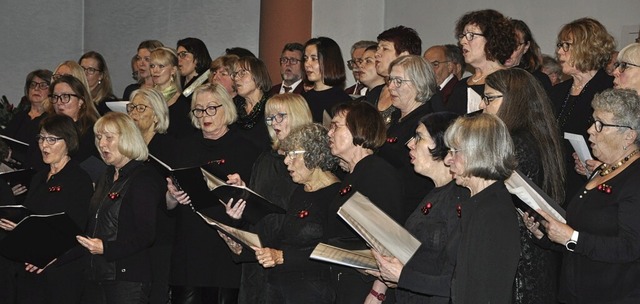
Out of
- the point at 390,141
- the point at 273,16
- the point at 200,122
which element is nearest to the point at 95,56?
the point at 273,16

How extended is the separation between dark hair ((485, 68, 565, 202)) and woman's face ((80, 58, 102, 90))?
493cm

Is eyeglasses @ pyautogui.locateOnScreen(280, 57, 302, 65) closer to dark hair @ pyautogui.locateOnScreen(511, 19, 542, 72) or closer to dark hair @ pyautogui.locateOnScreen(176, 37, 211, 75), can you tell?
dark hair @ pyautogui.locateOnScreen(176, 37, 211, 75)

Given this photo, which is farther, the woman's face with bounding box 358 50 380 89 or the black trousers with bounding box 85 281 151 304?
the woman's face with bounding box 358 50 380 89

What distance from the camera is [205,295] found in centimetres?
608

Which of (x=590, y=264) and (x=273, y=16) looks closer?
(x=590, y=264)

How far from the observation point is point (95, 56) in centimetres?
884

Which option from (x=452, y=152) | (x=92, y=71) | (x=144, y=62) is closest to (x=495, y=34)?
(x=452, y=152)

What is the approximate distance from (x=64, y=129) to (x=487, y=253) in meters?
3.54

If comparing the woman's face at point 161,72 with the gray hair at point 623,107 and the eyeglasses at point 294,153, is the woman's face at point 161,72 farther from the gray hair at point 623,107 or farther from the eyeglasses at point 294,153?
the gray hair at point 623,107

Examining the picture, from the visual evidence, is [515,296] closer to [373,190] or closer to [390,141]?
[373,190]

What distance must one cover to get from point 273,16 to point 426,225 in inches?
227

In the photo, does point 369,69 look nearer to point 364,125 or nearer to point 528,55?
point 528,55

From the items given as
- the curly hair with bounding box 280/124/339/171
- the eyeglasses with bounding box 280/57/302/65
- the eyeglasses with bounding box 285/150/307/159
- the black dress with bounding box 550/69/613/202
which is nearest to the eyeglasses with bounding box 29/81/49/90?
the eyeglasses with bounding box 280/57/302/65

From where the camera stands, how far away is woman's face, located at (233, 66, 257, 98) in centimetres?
681
